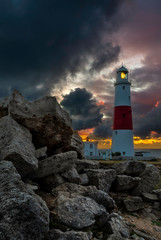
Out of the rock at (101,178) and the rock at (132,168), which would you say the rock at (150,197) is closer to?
the rock at (132,168)

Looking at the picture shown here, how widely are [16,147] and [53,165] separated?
2138mm

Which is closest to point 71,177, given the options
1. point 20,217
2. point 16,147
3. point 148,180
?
point 16,147

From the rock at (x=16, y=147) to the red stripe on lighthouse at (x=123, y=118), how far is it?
105 feet

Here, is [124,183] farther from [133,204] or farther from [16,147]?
[16,147]

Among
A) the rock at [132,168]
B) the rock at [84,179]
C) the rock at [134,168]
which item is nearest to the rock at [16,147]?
the rock at [84,179]

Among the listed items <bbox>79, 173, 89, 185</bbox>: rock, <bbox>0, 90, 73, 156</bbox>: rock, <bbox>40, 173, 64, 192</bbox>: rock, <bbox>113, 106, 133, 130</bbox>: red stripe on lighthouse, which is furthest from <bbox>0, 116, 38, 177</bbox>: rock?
<bbox>113, 106, 133, 130</bbox>: red stripe on lighthouse

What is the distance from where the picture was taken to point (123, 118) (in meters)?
38.9

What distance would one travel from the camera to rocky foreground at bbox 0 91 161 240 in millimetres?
4273

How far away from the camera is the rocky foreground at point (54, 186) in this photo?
427 centimetres

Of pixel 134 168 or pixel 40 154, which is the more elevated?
pixel 40 154

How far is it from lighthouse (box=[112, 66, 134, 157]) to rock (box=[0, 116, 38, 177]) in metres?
32.3

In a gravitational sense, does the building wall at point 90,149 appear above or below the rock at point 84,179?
above

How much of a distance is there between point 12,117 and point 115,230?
5.81 metres

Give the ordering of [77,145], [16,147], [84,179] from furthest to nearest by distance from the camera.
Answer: [77,145] < [84,179] < [16,147]
